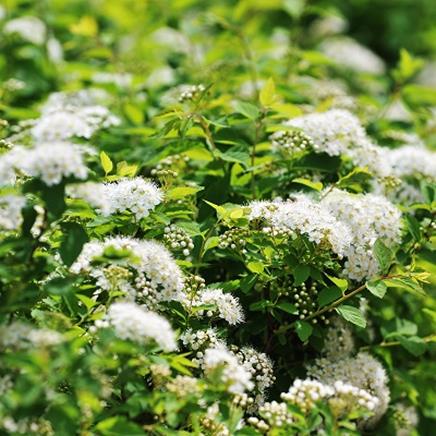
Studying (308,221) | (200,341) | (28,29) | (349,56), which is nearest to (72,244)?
(200,341)

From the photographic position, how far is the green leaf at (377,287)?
220 cm

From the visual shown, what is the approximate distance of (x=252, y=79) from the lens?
11.8 feet

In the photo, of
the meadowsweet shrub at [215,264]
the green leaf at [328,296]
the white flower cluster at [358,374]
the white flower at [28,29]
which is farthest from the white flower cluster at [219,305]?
the white flower at [28,29]

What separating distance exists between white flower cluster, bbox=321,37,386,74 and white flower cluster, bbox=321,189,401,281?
10.1ft

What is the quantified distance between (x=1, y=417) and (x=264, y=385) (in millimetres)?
793

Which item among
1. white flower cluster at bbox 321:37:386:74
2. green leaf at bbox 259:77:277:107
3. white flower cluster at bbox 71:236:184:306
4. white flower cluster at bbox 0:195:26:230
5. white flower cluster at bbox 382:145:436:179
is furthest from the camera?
white flower cluster at bbox 321:37:386:74

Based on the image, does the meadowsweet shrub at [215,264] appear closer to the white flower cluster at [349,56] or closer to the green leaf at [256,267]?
the green leaf at [256,267]

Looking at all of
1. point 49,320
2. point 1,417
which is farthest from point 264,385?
point 1,417

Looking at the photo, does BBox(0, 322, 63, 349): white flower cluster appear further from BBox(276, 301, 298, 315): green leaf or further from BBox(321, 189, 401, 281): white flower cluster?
BBox(321, 189, 401, 281): white flower cluster

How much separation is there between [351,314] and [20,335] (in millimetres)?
979

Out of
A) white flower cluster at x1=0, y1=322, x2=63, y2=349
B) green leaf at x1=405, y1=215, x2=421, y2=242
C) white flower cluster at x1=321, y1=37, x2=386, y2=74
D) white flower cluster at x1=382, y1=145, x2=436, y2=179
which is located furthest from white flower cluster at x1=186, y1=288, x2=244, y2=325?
white flower cluster at x1=321, y1=37, x2=386, y2=74

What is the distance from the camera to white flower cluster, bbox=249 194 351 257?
2162 millimetres

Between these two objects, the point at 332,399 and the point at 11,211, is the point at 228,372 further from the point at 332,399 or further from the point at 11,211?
the point at 11,211

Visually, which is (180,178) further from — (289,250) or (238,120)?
(289,250)
